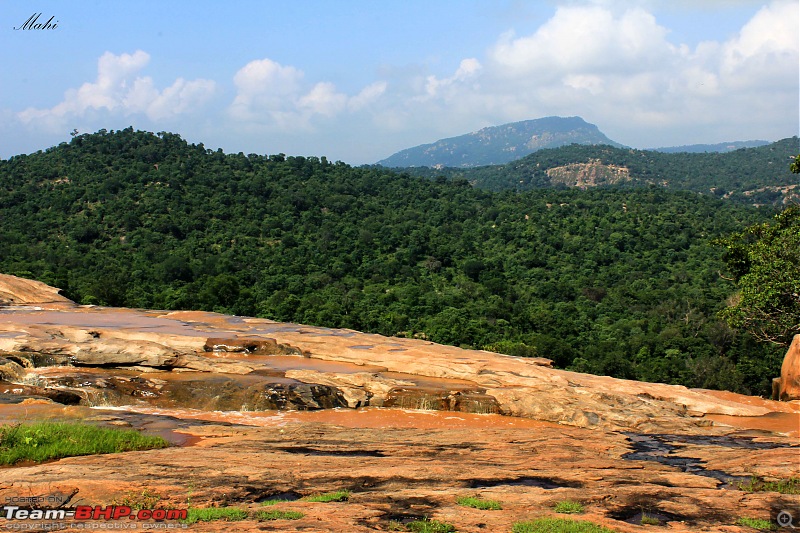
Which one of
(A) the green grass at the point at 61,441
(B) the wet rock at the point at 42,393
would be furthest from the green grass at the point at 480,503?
(B) the wet rock at the point at 42,393

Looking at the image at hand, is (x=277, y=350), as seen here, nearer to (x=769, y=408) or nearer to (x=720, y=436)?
(x=720, y=436)

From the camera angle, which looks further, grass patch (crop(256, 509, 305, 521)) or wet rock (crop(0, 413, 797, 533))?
wet rock (crop(0, 413, 797, 533))

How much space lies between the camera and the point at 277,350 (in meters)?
20.8

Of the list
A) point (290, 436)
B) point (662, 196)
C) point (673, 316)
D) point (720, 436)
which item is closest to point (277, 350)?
point (290, 436)

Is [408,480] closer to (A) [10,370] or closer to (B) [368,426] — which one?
(B) [368,426]

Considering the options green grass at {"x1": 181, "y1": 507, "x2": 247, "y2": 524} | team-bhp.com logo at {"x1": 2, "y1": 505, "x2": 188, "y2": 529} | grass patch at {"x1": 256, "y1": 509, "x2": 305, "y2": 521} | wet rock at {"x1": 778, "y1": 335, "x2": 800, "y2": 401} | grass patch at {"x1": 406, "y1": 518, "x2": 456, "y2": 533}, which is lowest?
wet rock at {"x1": 778, "y1": 335, "x2": 800, "y2": 401}

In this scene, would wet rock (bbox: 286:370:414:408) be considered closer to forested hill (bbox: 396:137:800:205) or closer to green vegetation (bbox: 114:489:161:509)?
green vegetation (bbox: 114:489:161:509)

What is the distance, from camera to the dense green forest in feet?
117

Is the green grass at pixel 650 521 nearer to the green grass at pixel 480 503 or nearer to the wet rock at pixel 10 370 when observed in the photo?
the green grass at pixel 480 503

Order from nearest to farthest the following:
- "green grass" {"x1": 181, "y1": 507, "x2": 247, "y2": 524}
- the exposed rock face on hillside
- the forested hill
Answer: "green grass" {"x1": 181, "y1": 507, "x2": 247, "y2": 524} → the forested hill → the exposed rock face on hillside

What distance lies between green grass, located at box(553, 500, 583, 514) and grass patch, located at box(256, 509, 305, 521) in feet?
9.67

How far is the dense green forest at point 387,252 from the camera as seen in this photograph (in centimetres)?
3556

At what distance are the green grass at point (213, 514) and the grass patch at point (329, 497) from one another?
96 cm

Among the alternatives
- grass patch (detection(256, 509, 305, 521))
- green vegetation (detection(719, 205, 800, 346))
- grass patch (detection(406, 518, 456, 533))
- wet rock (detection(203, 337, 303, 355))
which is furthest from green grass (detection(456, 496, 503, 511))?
green vegetation (detection(719, 205, 800, 346))
